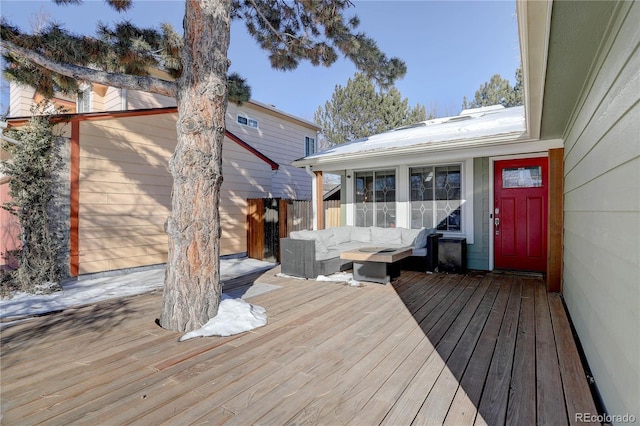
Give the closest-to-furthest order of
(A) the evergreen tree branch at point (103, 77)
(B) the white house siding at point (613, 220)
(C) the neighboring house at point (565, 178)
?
(B) the white house siding at point (613, 220) < (C) the neighboring house at point (565, 178) < (A) the evergreen tree branch at point (103, 77)

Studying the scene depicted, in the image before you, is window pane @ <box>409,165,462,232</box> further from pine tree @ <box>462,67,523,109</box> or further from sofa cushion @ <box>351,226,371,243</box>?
pine tree @ <box>462,67,523,109</box>

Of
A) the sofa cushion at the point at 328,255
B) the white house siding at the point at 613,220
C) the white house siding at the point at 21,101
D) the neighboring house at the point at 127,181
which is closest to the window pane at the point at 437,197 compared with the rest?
the sofa cushion at the point at 328,255

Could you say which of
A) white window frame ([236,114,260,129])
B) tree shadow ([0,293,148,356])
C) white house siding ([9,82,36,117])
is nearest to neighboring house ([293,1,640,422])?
tree shadow ([0,293,148,356])

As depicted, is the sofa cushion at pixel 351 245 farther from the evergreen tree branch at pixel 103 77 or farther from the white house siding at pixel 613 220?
the evergreen tree branch at pixel 103 77

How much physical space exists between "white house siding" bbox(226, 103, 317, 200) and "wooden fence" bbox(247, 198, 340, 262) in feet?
7.36

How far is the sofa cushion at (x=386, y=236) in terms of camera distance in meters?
6.05

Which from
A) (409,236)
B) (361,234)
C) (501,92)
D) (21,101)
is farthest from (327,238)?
(501,92)

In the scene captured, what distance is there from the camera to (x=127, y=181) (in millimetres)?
5680

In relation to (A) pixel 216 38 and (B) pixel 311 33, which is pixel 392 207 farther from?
(A) pixel 216 38

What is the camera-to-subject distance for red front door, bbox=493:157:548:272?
528 cm

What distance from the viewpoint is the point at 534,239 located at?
5.32 m

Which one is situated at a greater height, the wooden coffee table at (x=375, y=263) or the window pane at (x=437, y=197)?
the window pane at (x=437, y=197)

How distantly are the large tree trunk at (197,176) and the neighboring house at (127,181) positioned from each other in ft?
10.2

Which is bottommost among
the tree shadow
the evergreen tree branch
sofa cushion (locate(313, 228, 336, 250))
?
the tree shadow
